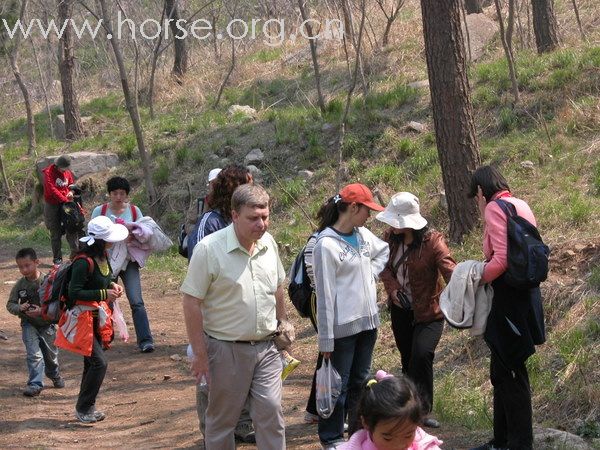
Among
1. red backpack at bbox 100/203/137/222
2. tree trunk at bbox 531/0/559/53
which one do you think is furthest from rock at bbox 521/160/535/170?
red backpack at bbox 100/203/137/222

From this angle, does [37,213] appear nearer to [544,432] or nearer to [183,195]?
[183,195]

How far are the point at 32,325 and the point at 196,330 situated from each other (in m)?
3.75

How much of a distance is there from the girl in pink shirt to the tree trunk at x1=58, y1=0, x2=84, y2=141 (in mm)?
17699

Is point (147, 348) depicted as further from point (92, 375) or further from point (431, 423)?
point (431, 423)

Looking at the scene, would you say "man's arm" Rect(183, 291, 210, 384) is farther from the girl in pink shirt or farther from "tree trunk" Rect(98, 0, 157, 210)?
"tree trunk" Rect(98, 0, 157, 210)

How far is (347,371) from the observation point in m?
5.86

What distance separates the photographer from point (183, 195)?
53.1ft

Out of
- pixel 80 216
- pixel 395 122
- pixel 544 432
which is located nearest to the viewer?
pixel 544 432

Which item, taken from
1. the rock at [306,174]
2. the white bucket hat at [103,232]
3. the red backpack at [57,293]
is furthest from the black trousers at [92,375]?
the rock at [306,174]

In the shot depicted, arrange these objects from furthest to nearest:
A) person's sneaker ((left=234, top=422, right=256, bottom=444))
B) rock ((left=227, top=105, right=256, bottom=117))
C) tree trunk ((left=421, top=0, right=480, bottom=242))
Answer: rock ((left=227, top=105, right=256, bottom=117)) → tree trunk ((left=421, top=0, right=480, bottom=242)) → person's sneaker ((left=234, top=422, right=256, bottom=444))

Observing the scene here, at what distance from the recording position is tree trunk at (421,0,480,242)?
Answer: 10.4 meters

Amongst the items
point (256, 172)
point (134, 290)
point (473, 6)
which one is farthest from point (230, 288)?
point (473, 6)

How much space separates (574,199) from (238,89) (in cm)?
1075

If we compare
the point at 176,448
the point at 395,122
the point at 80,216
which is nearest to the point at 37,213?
the point at 80,216
